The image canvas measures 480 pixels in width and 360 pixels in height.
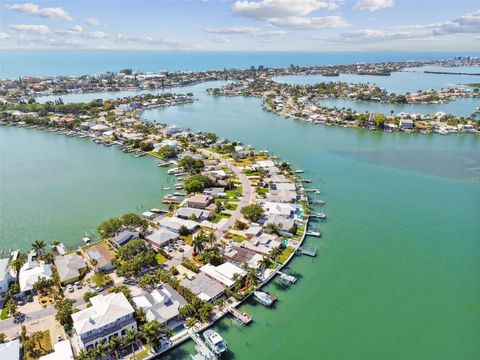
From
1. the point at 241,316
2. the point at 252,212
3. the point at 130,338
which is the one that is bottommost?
the point at 241,316

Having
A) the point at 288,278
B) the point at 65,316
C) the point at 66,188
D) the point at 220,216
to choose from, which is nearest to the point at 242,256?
the point at 288,278

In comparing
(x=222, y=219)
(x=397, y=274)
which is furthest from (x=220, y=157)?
(x=397, y=274)

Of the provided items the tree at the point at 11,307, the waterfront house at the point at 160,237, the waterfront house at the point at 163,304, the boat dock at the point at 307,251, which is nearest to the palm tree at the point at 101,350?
the waterfront house at the point at 163,304

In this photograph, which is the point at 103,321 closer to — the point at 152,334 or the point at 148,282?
the point at 152,334

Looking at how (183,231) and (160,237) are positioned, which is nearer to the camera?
(160,237)

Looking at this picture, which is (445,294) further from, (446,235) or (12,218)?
(12,218)

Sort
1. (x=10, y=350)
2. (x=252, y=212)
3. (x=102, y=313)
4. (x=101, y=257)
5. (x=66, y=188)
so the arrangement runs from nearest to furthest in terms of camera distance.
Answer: (x=10, y=350) → (x=102, y=313) → (x=101, y=257) → (x=252, y=212) → (x=66, y=188)

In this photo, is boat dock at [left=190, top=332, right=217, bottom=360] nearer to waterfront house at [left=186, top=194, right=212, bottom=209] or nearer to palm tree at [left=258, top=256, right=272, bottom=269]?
palm tree at [left=258, top=256, right=272, bottom=269]
